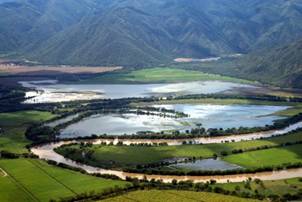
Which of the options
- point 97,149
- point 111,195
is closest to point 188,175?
point 111,195

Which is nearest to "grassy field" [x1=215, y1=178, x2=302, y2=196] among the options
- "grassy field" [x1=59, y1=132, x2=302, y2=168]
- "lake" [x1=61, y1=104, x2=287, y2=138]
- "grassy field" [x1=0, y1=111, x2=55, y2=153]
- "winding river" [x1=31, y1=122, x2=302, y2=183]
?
"winding river" [x1=31, y1=122, x2=302, y2=183]

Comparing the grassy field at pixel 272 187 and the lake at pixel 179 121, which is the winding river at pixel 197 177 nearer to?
the grassy field at pixel 272 187

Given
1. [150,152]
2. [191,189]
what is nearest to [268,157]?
[150,152]

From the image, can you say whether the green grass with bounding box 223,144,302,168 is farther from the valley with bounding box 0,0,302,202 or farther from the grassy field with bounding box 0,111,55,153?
the grassy field with bounding box 0,111,55,153

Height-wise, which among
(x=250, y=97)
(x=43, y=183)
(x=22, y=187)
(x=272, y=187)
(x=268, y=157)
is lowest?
(x=22, y=187)

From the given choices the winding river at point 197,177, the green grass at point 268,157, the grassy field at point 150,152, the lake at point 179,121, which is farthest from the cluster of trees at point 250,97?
the green grass at point 268,157

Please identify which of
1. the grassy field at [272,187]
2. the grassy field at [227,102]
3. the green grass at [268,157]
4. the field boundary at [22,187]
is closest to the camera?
the grassy field at [272,187]

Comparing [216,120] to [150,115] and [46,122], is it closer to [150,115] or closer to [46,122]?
[150,115]

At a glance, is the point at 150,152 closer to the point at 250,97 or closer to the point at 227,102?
the point at 227,102
